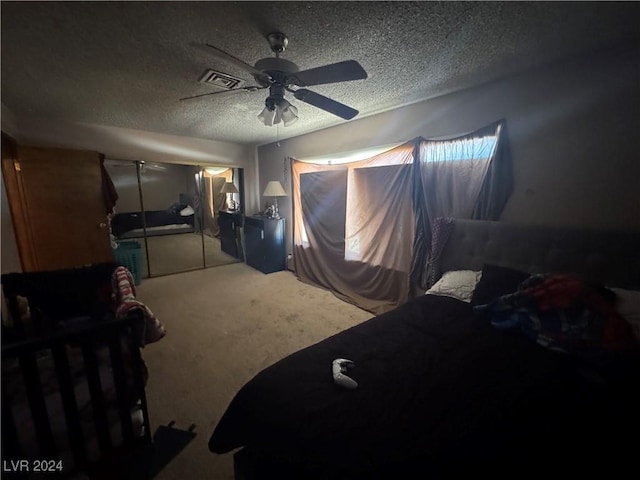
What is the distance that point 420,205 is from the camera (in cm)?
258

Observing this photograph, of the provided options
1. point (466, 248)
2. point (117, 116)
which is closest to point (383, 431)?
point (466, 248)

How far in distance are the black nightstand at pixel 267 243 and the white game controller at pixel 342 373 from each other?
3.15 meters

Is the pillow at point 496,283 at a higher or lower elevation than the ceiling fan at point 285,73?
lower

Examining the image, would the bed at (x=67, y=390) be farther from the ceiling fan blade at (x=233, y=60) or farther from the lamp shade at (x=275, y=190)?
the lamp shade at (x=275, y=190)

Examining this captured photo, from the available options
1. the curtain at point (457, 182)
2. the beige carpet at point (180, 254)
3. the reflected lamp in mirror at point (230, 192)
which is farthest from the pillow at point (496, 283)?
the reflected lamp in mirror at point (230, 192)

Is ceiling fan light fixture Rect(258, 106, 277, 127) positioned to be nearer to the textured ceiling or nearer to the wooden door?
the textured ceiling

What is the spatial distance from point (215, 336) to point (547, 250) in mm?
2820

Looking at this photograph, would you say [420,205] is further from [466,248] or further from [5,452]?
[5,452]

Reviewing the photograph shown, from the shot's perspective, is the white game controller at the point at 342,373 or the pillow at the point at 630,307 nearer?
the white game controller at the point at 342,373

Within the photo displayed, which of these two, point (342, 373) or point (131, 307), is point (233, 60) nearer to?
point (131, 307)

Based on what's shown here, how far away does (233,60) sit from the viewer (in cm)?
128

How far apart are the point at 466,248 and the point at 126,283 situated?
2518 millimetres

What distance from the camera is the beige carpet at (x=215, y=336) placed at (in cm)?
159

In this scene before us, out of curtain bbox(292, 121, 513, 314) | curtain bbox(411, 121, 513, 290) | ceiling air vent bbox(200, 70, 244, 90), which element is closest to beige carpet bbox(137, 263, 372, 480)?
curtain bbox(292, 121, 513, 314)
